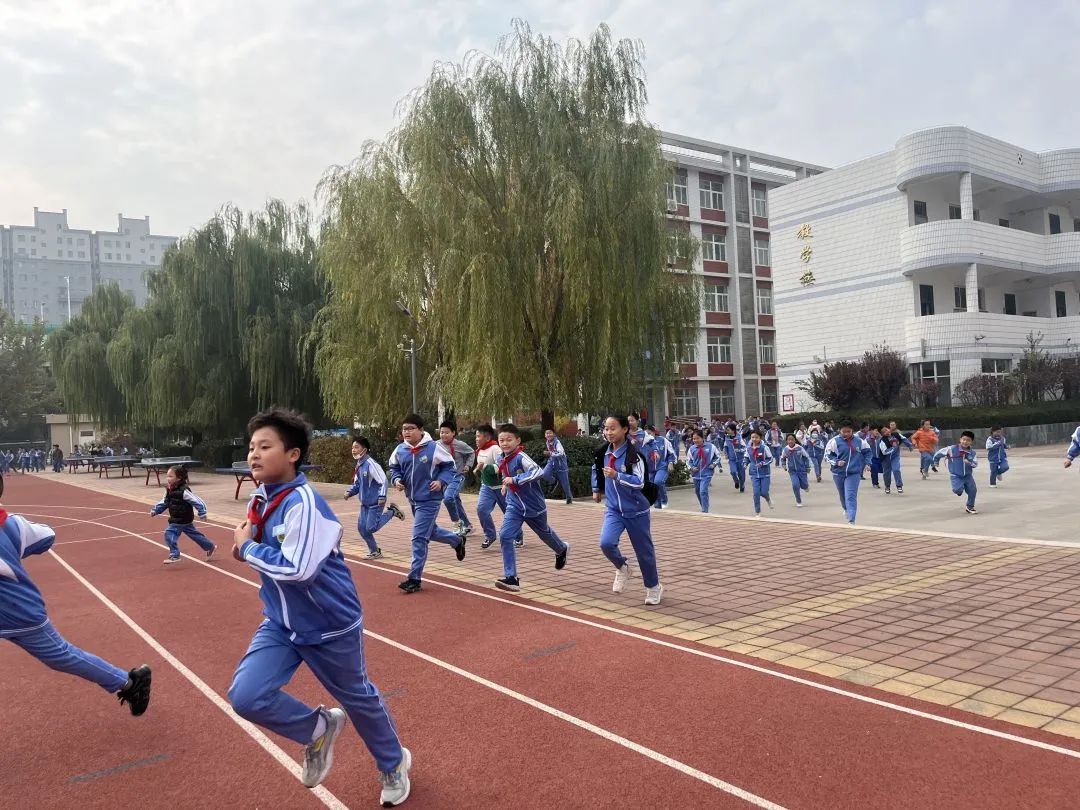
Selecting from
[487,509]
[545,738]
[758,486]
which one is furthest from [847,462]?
[545,738]

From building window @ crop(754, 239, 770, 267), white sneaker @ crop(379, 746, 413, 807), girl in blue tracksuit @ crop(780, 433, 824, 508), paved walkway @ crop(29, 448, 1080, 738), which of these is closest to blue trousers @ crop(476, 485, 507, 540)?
paved walkway @ crop(29, 448, 1080, 738)

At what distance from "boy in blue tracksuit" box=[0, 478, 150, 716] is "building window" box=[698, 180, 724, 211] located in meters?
51.7

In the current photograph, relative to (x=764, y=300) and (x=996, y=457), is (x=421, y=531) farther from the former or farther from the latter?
(x=764, y=300)

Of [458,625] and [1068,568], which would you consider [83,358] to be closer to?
[458,625]

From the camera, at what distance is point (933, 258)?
3394cm

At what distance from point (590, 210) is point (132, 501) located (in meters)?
15.0

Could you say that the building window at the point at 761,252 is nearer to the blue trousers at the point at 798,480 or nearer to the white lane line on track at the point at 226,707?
the blue trousers at the point at 798,480

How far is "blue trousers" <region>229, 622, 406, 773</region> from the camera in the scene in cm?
331

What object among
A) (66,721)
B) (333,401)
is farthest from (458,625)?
(333,401)

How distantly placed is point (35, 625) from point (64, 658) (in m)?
0.27

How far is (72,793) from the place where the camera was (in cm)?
383

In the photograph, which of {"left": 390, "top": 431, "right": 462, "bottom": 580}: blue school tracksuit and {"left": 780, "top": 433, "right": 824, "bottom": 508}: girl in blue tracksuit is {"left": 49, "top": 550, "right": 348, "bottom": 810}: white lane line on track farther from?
{"left": 780, "top": 433, "right": 824, "bottom": 508}: girl in blue tracksuit

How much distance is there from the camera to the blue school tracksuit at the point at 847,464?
12.2 metres

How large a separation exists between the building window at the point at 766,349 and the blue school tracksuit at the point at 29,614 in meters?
53.6
